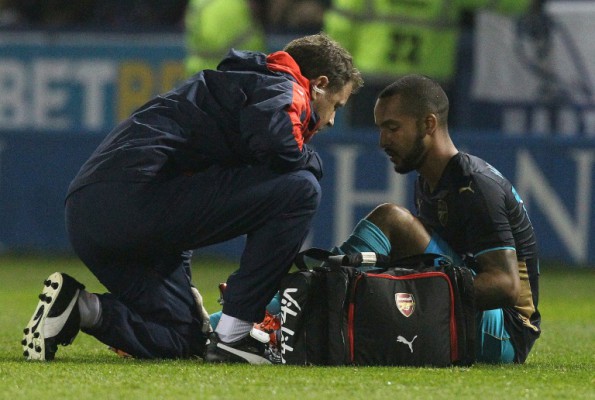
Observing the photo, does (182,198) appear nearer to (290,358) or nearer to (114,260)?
(114,260)

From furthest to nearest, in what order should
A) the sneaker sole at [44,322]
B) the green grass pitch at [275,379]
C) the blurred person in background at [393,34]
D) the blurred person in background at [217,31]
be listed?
the blurred person in background at [217,31]
the blurred person in background at [393,34]
the sneaker sole at [44,322]
the green grass pitch at [275,379]

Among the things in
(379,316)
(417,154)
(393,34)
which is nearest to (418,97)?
(417,154)

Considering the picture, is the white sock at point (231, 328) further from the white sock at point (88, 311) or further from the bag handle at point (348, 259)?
the white sock at point (88, 311)

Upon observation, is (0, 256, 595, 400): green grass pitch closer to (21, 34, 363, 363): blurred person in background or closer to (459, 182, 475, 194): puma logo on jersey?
(21, 34, 363, 363): blurred person in background

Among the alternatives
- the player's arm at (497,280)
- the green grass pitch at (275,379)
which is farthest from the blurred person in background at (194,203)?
the player's arm at (497,280)

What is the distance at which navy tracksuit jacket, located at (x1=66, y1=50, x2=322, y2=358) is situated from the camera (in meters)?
4.71

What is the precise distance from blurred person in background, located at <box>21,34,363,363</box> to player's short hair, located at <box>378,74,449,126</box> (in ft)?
0.81

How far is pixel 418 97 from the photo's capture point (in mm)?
5047

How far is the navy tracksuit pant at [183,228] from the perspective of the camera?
471 centimetres

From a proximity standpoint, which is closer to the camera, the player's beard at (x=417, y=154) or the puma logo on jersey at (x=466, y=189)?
the puma logo on jersey at (x=466, y=189)

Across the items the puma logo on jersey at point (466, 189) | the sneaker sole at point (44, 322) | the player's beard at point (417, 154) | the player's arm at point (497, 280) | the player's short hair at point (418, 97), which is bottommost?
the sneaker sole at point (44, 322)

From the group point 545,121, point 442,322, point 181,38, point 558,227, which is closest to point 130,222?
point 442,322

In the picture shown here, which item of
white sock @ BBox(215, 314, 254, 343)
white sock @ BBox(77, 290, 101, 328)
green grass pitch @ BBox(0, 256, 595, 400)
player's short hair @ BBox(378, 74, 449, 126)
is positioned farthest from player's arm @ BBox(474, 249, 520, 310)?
white sock @ BBox(77, 290, 101, 328)

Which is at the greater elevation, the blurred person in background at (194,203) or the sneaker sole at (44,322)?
the blurred person in background at (194,203)
